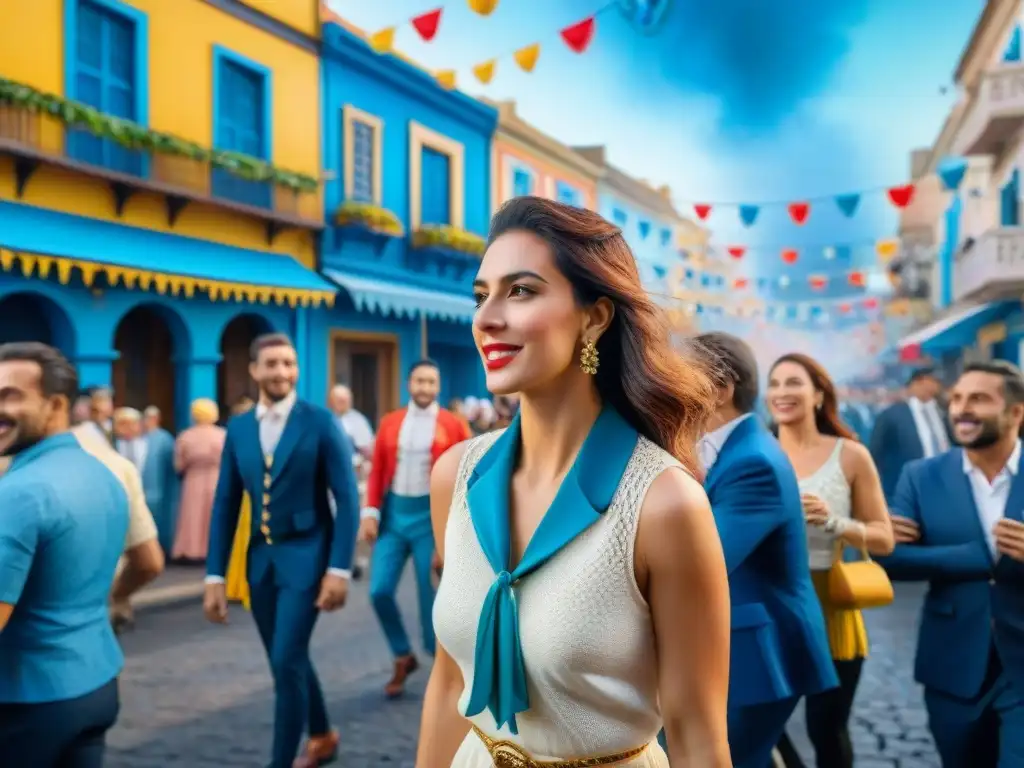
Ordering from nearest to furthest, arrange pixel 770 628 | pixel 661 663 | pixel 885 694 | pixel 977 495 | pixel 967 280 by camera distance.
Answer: pixel 661 663 < pixel 770 628 < pixel 977 495 < pixel 885 694 < pixel 967 280

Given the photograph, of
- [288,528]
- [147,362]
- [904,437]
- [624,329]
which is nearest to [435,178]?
[147,362]

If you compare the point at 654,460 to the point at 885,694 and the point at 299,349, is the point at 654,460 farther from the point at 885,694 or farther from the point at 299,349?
the point at 299,349

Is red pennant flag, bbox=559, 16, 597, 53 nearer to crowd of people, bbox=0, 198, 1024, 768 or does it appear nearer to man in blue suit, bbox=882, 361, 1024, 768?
crowd of people, bbox=0, 198, 1024, 768

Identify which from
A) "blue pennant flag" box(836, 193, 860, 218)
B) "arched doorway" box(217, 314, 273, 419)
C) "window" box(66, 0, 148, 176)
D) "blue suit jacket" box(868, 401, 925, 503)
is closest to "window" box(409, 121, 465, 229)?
"arched doorway" box(217, 314, 273, 419)

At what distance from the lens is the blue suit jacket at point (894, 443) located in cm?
747

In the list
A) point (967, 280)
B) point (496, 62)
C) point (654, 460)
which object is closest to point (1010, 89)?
point (967, 280)

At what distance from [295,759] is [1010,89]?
1665 centimetres

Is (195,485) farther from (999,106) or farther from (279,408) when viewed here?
(999,106)

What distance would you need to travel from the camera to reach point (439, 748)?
181 cm

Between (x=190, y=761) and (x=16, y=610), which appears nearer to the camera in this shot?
(x=16, y=610)

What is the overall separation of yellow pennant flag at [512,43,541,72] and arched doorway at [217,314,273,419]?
19.1 feet

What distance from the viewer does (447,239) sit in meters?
15.4

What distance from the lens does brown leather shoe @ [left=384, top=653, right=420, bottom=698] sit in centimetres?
529

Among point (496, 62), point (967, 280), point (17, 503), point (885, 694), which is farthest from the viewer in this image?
point (967, 280)
